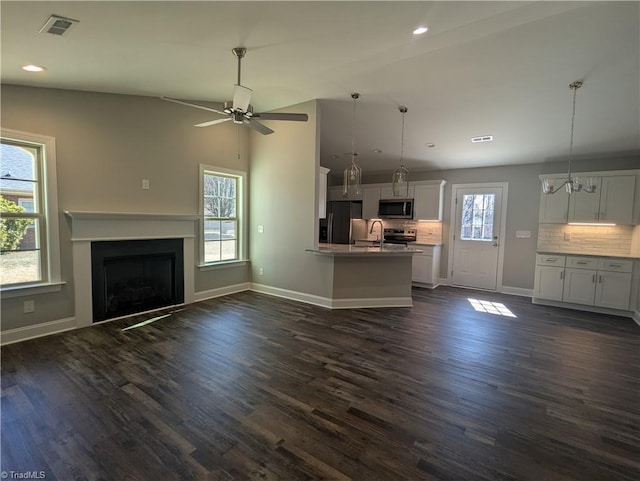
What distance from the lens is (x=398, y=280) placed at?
15.6 ft

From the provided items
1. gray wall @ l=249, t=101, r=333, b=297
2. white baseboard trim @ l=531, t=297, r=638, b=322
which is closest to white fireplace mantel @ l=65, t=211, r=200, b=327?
gray wall @ l=249, t=101, r=333, b=297

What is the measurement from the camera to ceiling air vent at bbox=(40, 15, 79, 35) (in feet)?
7.10

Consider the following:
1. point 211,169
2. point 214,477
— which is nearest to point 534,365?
point 214,477

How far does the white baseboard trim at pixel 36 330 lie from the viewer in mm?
3143

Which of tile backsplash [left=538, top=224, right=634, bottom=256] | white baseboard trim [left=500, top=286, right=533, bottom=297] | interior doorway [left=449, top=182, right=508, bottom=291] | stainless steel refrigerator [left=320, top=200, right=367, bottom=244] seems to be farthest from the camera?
stainless steel refrigerator [left=320, top=200, right=367, bottom=244]

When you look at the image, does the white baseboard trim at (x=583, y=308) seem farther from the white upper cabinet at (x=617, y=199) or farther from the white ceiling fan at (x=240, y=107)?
the white ceiling fan at (x=240, y=107)

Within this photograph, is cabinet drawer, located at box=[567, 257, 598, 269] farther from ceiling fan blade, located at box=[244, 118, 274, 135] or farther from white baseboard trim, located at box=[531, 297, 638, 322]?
ceiling fan blade, located at box=[244, 118, 274, 135]

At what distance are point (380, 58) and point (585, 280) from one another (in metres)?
4.87

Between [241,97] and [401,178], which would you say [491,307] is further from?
[241,97]

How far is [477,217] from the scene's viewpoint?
632 centimetres

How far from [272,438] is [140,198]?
3.67 meters

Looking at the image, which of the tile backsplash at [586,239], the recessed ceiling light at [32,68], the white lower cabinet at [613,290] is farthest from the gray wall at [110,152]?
the white lower cabinet at [613,290]

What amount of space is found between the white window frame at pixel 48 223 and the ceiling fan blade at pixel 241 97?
2397 mm

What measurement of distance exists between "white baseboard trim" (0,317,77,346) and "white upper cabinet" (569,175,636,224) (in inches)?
307
